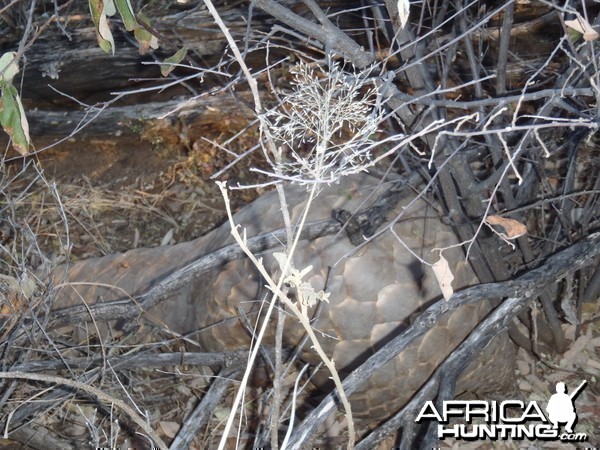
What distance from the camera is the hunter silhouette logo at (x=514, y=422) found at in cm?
251

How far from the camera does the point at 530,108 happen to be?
3113 millimetres

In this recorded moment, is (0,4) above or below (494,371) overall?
above

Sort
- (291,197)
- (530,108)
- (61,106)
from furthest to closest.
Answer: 1. (61,106)
2. (530,108)
3. (291,197)

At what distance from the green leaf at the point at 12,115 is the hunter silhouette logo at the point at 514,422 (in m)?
1.62

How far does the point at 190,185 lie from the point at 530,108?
6.24 ft

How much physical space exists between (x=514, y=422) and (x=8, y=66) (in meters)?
2.01

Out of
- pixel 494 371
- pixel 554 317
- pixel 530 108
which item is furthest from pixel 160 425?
pixel 530 108

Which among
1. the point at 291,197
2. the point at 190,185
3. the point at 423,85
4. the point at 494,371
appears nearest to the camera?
the point at 423,85

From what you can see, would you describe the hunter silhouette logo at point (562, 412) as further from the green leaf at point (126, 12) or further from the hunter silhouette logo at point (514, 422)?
the green leaf at point (126, 12)

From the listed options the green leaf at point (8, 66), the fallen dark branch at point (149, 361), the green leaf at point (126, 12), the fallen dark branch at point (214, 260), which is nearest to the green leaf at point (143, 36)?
the green leaf at point (126, 12)

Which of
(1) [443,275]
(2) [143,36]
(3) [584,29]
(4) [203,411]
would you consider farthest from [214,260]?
(3) [584,29]

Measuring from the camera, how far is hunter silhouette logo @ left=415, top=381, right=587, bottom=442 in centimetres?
251

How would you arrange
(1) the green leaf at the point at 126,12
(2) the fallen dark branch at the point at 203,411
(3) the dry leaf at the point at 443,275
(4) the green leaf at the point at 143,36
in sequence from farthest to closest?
(2) the fallen dark branch at the point at 203,411, (4) the green leaf at the point at 143,36, (1) the green leaf at the point at 126,12, (3) the dry leaf at the point at 443,275

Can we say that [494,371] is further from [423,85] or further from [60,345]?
[60,345]
